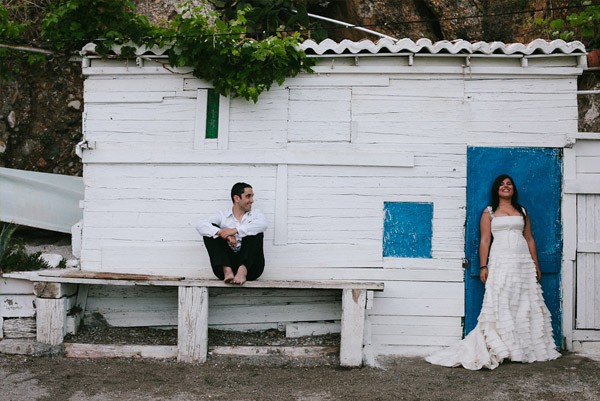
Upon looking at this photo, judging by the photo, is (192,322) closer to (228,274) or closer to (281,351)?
(228,274)

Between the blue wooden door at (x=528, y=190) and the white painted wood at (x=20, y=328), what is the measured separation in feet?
16.7

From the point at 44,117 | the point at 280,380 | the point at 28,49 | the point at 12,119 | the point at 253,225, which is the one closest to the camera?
the point at 280,380

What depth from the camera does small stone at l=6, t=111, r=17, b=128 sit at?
9.73 m

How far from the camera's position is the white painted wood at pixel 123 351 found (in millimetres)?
7297

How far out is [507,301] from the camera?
23.2 feet

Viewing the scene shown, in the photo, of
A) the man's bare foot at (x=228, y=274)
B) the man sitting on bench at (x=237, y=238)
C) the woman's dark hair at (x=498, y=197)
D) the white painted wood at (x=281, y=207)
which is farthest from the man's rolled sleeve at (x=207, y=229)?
the woman's dark hair at (x=498, y=197)

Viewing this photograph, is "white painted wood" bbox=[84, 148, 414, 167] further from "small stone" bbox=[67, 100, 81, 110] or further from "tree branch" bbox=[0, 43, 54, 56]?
"small stone" bbox=[67, 100, 81, 110]

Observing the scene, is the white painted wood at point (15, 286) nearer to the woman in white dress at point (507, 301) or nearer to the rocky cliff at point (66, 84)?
the rocky cliff at point (66, 84)

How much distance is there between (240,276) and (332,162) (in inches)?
67.3

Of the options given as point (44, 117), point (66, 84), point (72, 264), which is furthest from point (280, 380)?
point (66, 84)

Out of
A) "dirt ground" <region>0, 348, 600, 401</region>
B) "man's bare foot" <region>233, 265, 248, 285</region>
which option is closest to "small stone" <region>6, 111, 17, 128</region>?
"dirt ground" <region>0, 348, 600, 401</region>

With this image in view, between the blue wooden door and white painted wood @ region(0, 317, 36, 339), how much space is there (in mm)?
5084

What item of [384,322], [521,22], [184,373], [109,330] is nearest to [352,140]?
[384,322]

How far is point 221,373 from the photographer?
6961 millimetres
